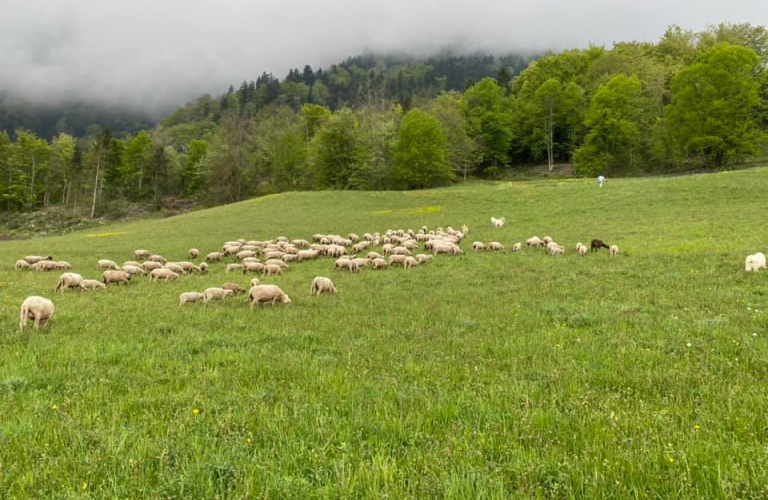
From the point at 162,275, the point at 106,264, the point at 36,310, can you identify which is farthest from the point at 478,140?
the point at 36,310

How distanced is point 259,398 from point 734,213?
36941 mm

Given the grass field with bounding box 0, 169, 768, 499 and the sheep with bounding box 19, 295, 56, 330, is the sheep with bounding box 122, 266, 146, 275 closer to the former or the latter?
the grass field with bounding box 0, 169, 768, 499

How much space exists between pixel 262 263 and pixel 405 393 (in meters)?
19.2

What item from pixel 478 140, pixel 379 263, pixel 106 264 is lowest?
pixel 106 264

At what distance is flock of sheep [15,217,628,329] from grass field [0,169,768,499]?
3.15 feet

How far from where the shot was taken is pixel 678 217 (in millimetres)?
30672

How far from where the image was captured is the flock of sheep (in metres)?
14.0

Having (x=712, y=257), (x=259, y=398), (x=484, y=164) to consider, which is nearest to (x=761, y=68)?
(x=484, y=164)

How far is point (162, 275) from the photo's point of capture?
20078 millimetres

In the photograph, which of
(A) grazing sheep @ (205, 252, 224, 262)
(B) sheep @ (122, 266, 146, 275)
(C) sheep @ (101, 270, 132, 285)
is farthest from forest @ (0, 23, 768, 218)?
(C) sheep @ (101, 270, 132, 285)

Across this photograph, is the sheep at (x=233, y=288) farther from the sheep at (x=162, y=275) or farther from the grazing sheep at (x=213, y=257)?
the grazing sheep at (x=213, y=257)

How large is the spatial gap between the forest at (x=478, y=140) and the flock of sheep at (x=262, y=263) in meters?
51.1

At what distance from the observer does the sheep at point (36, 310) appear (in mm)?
10695

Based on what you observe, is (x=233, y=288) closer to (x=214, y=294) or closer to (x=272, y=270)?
(x=214, y=294)
